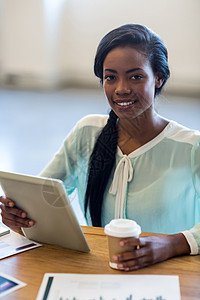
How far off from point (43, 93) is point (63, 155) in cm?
442

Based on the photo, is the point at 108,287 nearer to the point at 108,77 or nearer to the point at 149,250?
the point at 149,250

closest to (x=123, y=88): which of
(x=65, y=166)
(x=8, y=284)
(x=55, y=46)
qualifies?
(x=65, y=166)

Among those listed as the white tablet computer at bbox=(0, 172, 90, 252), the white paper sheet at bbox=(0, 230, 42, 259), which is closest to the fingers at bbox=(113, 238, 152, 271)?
the white tablet computer at bbox=(0, 172, 90, 252)

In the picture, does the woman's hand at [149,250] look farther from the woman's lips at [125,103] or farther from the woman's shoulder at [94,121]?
the woman's shoulder at [94,121]

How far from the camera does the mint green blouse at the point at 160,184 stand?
53.5 inches

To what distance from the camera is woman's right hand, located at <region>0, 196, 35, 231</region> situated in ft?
3.88

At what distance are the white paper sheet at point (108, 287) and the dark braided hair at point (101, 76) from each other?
0.43 metres

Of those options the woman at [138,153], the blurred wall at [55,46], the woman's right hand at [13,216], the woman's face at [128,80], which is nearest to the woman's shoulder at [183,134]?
the woman at [138,153]

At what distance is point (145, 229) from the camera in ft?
4.54

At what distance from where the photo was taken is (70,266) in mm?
1065

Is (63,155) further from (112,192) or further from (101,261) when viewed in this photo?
(101,261)

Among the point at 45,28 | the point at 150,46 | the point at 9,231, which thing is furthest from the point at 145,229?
the point at 45,28

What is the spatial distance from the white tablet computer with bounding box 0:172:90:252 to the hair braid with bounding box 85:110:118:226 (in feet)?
0.90

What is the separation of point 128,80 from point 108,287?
0.58 m
